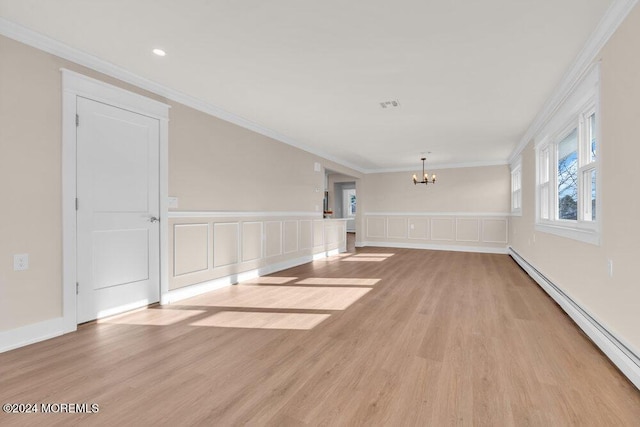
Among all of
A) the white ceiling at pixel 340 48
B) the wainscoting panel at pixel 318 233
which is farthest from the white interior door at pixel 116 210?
the wainscoting panel at pixel 318 233

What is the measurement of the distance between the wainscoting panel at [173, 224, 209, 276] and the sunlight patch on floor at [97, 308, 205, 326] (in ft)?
1.88

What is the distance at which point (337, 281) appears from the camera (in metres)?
4.87

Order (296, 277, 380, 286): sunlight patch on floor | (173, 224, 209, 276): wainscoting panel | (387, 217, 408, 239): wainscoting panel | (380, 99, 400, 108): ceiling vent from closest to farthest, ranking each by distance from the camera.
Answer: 1. (173, 224, 209, 276): wainscoting panel
2. (380, 99, 400, 108): ceiling vent
3. (296, 277, 380, 286): sunlight patch on floor
4. (387, 217, 408, 239): wainscoting panel

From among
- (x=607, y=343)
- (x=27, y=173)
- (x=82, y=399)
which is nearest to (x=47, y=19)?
Answer: (x=27, y=173)

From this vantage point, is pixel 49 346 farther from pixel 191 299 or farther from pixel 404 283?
pixel 404 283

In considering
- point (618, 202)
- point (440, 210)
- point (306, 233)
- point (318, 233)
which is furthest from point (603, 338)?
point (440, 210)

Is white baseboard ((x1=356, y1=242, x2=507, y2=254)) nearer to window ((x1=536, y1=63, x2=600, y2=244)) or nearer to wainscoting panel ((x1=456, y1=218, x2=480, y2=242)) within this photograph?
wainscoting panel ((x1=456, y1=218, x2=480, y2=242))

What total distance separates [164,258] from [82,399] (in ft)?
6.53

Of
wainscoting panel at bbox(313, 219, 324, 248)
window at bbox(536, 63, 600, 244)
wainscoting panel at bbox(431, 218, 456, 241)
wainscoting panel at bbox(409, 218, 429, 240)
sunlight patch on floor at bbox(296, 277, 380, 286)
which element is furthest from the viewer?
wainscoting panel at bbox(409, 218, 429, 240)

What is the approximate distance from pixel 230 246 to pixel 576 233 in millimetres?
4082

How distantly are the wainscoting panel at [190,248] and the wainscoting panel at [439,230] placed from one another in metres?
6.50

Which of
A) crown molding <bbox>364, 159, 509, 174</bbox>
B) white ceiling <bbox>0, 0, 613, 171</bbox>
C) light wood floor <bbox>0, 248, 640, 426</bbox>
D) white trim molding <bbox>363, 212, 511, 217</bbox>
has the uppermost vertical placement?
white ceiling <bbox>0, 0, 613, 171</bbox>

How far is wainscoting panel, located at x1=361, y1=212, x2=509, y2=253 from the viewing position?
8.46 metres

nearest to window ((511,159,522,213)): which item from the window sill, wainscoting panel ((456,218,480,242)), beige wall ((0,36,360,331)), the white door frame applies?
wainscoting panel ((456,218,480,242))
